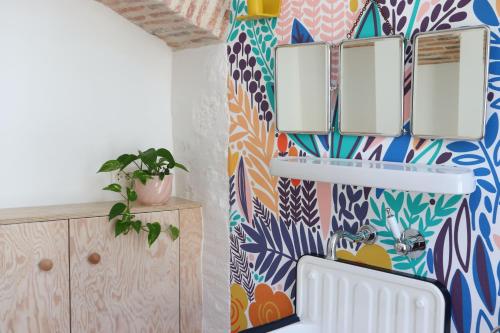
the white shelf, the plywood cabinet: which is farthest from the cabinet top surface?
the white shelf

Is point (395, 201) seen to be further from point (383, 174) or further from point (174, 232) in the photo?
point (174, 232)

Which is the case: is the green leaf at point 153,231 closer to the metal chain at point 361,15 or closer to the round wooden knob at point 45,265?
the round wooden knob at point 45,265

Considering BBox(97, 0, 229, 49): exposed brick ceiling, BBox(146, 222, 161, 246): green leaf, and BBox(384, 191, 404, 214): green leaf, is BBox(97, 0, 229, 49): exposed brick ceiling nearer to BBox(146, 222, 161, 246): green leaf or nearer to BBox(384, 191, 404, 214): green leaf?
BBox(146, 222, 161, 246): green leaf

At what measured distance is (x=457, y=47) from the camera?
4.85 feet

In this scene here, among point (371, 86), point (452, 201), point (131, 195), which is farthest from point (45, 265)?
point (452, 201)

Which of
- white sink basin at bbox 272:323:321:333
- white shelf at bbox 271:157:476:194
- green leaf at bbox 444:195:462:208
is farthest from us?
white sink basin at bbox 272:323:321:333

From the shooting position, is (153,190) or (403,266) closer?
(403,266)

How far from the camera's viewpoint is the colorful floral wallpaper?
1.48 meters

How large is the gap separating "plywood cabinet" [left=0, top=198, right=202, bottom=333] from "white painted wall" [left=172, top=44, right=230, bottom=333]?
6 cm

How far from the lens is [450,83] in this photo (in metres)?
1.50

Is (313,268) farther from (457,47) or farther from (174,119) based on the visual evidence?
(174,119)

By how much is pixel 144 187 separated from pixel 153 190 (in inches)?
1.5

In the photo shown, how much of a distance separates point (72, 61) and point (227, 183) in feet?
2.65

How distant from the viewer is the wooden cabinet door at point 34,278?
1.92m
